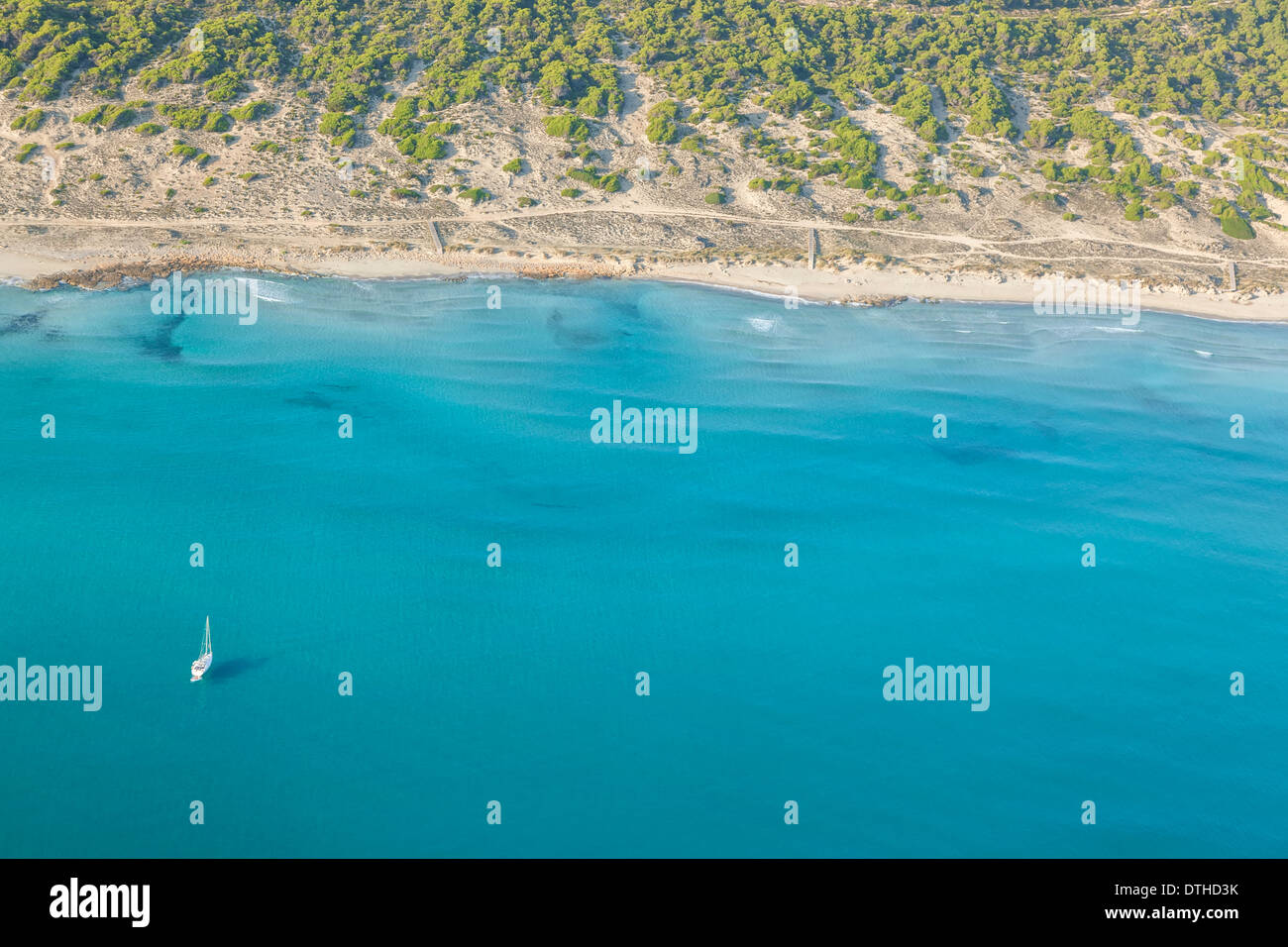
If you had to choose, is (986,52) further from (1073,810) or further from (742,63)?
(1073,810)

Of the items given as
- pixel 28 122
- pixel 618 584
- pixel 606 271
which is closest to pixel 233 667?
pixel 618 584

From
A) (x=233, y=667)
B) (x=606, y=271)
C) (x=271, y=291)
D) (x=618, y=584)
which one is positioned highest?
(x=606, y=271)

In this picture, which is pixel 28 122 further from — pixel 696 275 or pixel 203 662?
pixel 203 662

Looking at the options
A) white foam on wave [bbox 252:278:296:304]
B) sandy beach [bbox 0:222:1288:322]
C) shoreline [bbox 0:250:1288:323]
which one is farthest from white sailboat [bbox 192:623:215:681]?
sandy beach [bbox 0:222:1288:322]

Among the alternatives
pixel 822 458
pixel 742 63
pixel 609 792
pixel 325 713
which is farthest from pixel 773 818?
pixel 742 63

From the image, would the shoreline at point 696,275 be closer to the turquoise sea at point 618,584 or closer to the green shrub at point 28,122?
A: the turquoise sea at point 618,584

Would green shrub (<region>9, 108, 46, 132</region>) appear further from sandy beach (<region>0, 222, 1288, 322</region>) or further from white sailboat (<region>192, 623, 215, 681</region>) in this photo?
white sailboat (<region>192, 623, 215, 681</region>)

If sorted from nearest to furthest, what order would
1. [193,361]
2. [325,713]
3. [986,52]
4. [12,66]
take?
[325,713] → [193,361] → [12,66] → [986,52]
